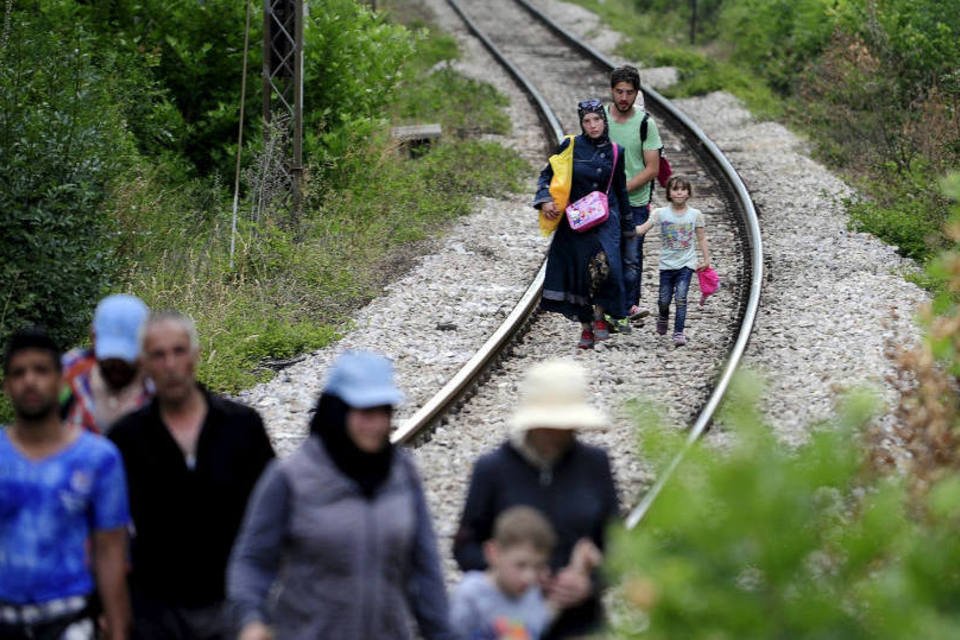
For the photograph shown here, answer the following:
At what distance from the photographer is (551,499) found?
4770mm

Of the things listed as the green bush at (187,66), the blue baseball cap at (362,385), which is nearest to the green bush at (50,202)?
the green bush at (187,66)

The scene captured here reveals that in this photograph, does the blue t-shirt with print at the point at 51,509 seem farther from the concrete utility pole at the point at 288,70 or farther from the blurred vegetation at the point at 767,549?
the concrete utility pole at the point at 288,70

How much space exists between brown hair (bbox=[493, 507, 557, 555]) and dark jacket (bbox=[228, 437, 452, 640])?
0.31 meters

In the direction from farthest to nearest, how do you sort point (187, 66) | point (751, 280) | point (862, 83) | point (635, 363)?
point (862, 83) < point (187, 66) < point (751, 280) < point (635, 363)

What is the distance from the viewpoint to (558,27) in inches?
1255

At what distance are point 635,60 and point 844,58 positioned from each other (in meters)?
6.60

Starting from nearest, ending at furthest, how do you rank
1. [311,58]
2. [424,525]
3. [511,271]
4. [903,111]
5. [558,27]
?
[424,525]
[511,271]
[311,58]
[903,111]
[558,27]

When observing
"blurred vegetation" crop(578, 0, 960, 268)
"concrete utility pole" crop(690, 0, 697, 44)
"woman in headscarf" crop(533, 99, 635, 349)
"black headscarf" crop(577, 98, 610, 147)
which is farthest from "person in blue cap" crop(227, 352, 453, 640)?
"concrete utility pole" crop(690, 0, 697, 44)

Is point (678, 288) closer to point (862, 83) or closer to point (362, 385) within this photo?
point (362, 385)

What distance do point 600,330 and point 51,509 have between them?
722 centimetres

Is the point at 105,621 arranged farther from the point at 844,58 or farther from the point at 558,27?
the point at 558,27

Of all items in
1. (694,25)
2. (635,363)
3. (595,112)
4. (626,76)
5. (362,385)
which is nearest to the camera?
(362,385)

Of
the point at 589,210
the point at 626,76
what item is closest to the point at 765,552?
the point at 589,210

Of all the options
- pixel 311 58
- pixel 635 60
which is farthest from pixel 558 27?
pixel 311 58
